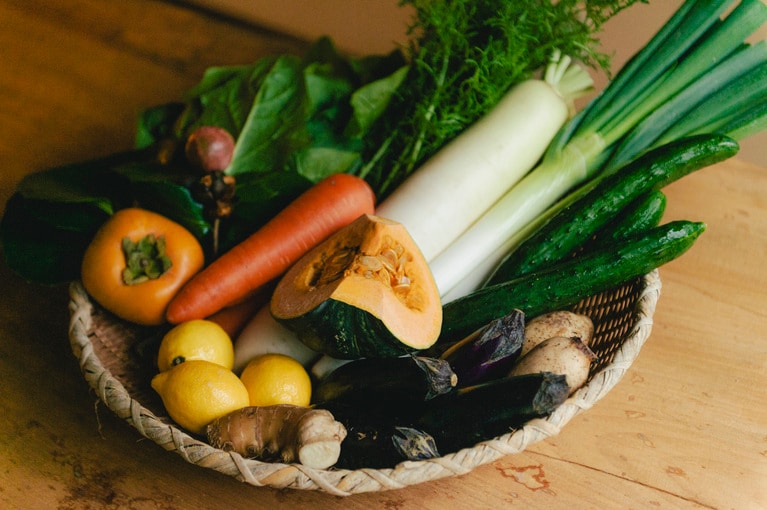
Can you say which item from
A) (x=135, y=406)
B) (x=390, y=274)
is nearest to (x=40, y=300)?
(x=135, y=406)

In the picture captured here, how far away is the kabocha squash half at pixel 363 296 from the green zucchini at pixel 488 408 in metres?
0.10

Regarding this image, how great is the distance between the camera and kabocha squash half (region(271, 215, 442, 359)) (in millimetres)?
877

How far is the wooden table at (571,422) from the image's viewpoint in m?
0.89

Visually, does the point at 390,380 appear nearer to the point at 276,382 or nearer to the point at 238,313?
the point at 276,382

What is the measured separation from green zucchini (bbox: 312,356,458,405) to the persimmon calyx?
31cm

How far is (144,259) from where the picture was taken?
3.37 feet

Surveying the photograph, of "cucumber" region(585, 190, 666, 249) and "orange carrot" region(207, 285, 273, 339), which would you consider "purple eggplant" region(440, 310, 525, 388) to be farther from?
"orange carrot" region(207, 285, 273, 339)

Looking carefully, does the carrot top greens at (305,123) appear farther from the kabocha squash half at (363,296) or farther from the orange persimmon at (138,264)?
the kabocha squash half at (363,296)

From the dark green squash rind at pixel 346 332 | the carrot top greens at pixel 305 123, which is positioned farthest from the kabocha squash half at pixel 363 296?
the carrot top greens at pixel 305 123

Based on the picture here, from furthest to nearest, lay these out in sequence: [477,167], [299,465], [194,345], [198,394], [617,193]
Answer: [477,167]
[617,193]
[194,345]
[198,394]
[299,465]

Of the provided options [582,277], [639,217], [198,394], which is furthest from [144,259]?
[639,217]

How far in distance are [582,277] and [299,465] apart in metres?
0.49

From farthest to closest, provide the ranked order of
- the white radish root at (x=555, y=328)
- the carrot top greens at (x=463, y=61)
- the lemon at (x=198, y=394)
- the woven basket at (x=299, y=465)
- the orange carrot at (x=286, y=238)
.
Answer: the carrot top greens at (x=463, y=61) < the orange carrot at (x=286, y=238) < the white radish root at (x=555, y=328) < the lemon at (x=198, y=394) < the woven basket at (x=299, y=465)

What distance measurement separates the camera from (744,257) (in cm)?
128
